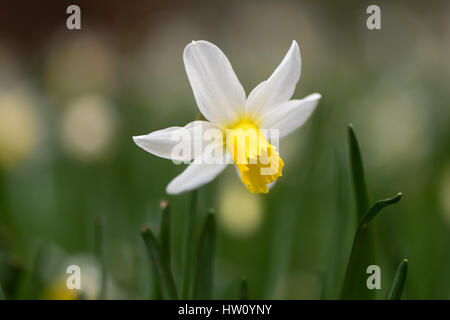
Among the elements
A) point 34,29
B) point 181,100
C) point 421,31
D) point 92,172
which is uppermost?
point 34,29

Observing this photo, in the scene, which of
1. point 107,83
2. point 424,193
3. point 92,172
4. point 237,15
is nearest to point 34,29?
point 107,83

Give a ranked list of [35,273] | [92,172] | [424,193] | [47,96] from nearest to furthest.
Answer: [35,273] → [424,193] → [92,172] → [47,96]

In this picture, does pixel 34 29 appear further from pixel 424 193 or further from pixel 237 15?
pixel 424 193

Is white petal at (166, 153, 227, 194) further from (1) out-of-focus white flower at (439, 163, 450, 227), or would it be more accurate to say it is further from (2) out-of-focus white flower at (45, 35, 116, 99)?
(2) out-of-focus white flower at (45, 35, 116, 99)

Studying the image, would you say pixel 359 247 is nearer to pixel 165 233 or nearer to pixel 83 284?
pixel 165 233

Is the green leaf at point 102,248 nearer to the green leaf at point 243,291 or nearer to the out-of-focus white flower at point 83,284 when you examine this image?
the out-of-focus white flower at point 83,284

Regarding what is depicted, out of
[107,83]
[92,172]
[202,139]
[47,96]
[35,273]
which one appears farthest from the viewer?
[107,83]
